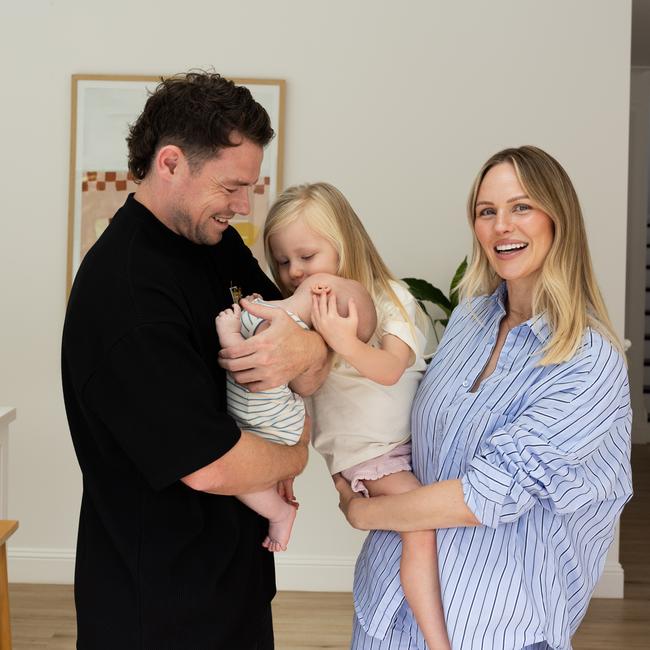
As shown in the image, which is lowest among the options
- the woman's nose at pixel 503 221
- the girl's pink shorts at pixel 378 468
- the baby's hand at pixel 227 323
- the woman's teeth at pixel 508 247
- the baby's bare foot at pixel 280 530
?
the baby's bare foot at pixel 280 530

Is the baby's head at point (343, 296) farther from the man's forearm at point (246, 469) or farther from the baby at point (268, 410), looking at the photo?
the man's forearm at point (246, 469)

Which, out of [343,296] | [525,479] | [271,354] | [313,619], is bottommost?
[313,619]

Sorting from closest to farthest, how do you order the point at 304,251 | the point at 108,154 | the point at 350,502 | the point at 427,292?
1. the point at 350,502
2. the point at 304,251
3. the point at 427,292
4. the point at 108,154

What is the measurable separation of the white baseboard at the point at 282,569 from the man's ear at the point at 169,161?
8.95 ft

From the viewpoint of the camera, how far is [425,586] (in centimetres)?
163

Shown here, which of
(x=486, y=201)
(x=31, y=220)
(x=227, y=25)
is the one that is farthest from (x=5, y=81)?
(x=486, y=201)

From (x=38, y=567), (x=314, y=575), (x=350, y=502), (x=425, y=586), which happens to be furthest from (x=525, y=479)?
(x=38, y=567)

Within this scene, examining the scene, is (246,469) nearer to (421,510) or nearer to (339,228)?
(421,510)

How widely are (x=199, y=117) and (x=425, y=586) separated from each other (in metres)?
1.01

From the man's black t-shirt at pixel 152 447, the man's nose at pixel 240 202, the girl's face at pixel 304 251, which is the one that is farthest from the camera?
the girl's face at pixel 304 251

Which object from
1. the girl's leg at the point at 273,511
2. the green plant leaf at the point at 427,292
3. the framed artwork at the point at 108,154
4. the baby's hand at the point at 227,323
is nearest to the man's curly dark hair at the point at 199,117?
the baby's hand at the point at 227,323

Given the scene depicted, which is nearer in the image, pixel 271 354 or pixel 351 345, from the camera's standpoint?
pixel 271 354

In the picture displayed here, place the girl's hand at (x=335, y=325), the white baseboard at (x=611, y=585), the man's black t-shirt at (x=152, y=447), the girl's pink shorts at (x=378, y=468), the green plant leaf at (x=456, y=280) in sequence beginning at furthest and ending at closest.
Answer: the white baseboard at (x=611, y=585) < the green plant leaf at (x=456, y=280) < the girl's pink shorts at (x=378, y=468) < the girl's hand at (x=335, y=325) < the man's black t-shirt at (x=152, y=447)

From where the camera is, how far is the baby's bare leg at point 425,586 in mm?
1628
